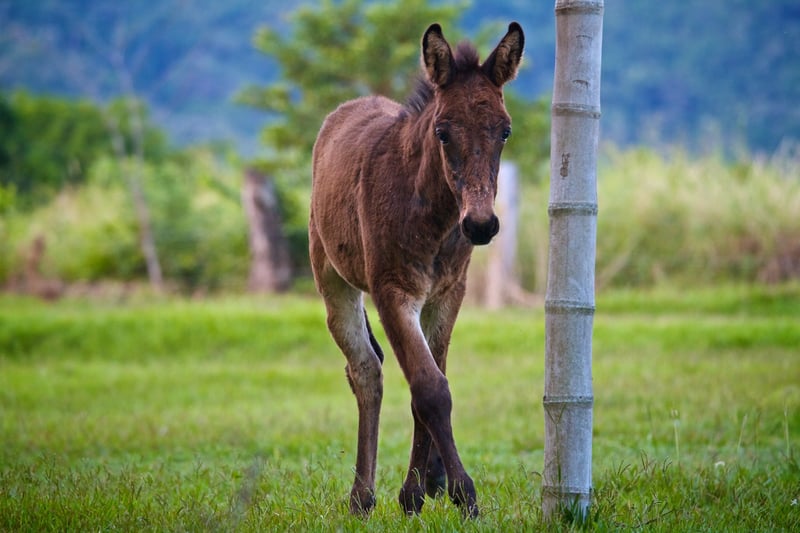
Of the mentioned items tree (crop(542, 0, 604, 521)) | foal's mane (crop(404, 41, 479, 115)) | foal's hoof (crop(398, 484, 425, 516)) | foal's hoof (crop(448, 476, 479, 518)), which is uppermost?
foal's mane (crop(404, 41, 479, 115))

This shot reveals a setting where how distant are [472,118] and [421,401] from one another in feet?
4.36

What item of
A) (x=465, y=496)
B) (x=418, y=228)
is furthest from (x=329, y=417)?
(x=465, y=496)

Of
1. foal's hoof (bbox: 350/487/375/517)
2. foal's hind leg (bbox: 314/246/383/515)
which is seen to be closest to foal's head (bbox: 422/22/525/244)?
foal's hind leg (bbox: 314/246/383/515)

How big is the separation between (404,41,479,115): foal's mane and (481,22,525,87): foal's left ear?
0.08m

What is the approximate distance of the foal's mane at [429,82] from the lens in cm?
519

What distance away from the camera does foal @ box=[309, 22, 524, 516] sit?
4.93 meters

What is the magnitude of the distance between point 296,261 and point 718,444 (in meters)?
15.1

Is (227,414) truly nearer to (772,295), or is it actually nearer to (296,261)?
(772,295)

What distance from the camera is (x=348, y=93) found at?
68.4 feet

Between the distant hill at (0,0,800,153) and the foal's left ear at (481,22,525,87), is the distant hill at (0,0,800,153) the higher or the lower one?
the higher one

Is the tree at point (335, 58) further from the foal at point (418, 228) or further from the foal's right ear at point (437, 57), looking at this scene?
the foal's right ear at point (437, 57)

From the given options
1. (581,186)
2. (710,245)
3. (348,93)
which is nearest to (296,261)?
(348,93)

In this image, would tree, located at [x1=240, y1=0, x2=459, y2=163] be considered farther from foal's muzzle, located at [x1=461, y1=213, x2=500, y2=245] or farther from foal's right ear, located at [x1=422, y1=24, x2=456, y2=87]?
foal's muzzle, located at [x1=461, y1=213, x2=500, y2=245]

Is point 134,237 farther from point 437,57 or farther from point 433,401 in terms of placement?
point 433,401
